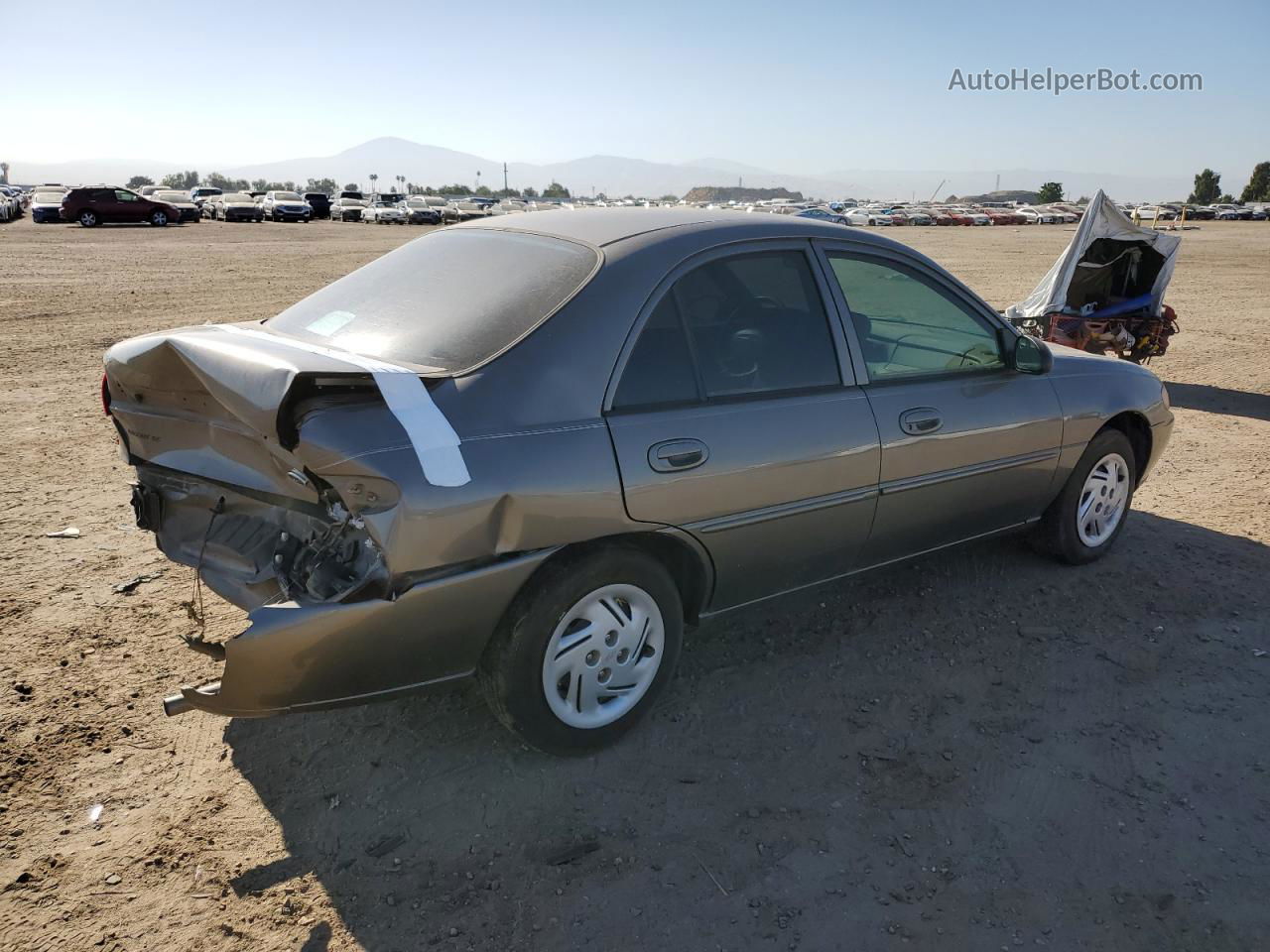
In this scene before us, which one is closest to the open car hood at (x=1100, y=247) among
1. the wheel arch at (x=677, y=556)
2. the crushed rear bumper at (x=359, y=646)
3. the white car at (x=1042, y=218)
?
the wheel arch at (x=677, y=556)

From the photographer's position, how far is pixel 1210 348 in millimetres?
11750

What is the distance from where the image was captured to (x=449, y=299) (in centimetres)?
322

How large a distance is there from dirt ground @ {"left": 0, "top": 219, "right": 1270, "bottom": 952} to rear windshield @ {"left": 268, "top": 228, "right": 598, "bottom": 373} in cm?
137

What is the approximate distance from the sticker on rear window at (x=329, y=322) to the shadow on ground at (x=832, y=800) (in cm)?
141

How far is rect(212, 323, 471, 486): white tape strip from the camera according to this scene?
2566 millimetres

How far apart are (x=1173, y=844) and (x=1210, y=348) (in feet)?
35.6

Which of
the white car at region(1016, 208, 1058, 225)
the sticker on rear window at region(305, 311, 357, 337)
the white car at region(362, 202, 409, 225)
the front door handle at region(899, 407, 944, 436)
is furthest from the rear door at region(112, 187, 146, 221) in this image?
the white car at region(1016, 208, 1058, 225)

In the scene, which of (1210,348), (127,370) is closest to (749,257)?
(127,370)

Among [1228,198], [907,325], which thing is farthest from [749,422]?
[1228,198]

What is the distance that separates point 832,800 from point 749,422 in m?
1.29

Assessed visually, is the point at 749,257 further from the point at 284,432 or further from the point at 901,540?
the point at 284,432

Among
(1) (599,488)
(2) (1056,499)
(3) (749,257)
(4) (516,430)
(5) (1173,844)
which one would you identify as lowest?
→ (5) (1173,844)

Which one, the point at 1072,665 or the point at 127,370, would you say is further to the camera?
the point at 1072,665

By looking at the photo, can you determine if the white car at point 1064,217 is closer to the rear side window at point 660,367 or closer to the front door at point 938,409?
the front door at point 938,409
